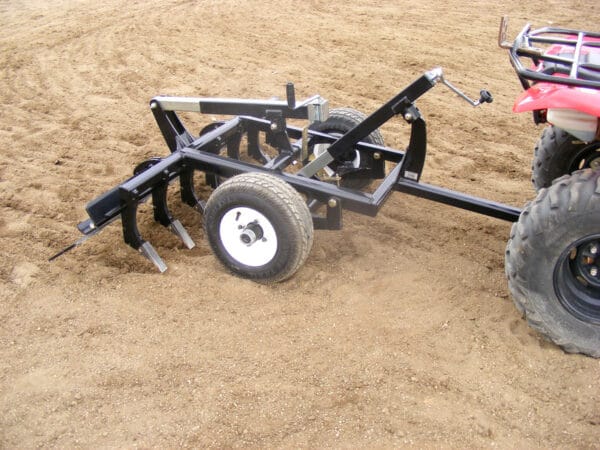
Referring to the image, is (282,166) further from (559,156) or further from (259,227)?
(559,156)

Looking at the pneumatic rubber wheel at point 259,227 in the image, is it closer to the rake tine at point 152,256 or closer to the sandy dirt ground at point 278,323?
the sandy dirt ground at point 278,323

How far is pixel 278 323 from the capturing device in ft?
11.9

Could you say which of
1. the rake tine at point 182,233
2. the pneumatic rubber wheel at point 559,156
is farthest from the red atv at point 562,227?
the rake tine at point 182,233

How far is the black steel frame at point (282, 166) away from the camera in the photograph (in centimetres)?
375

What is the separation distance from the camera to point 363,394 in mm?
3123

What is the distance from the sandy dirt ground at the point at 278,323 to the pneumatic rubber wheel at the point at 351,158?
37cm

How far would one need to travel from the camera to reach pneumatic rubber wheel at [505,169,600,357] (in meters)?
3.02

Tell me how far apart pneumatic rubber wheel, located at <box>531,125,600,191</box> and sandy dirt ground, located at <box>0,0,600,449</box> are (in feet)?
1.91

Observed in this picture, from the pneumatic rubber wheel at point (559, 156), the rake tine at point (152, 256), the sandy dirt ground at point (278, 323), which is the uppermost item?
the pneumatic rubber wheel at point (559, 156)

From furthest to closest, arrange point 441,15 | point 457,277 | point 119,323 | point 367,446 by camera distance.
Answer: point 441,15, point 457,277, point 119,323, point 367,446

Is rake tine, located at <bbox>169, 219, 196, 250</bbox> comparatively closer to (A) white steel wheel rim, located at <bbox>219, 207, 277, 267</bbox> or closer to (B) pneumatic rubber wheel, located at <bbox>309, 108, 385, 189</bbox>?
(A) white steel wheel rim, located at <bbox>219, 207, 277, 267</bbox>

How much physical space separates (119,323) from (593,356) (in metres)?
2.77

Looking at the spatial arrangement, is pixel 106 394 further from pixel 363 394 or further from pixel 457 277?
pixel 457 277

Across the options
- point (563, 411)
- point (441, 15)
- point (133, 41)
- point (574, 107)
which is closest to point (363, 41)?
point (441, 15)
